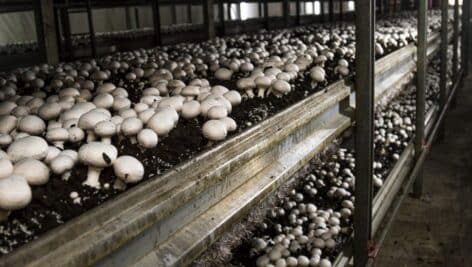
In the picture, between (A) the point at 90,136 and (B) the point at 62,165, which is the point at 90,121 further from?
(B) the point at 62,165

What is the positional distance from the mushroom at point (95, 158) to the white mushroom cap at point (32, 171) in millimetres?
84

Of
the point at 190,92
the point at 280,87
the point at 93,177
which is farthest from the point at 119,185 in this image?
the point at 280,87

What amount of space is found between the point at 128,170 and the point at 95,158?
2.9 inches

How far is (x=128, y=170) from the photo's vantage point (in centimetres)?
100

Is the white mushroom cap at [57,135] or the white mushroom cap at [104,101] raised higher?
the white mushroom cap at [104,101]

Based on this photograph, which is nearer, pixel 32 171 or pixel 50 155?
pixel 32 171

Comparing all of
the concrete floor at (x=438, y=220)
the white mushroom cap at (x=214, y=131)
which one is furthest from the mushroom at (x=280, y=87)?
the concrete floor at (x=438, y=220)

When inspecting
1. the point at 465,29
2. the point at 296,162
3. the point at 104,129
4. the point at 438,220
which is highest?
the point at 465,29

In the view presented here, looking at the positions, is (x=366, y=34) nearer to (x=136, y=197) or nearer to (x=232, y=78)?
(x=232, y=78)

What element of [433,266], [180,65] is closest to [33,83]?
[180,65]

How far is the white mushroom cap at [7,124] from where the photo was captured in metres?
1.26

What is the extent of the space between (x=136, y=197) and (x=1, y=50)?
179 inches

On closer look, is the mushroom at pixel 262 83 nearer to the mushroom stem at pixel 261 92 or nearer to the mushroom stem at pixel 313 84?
the mushroom stem at pixel 261 92

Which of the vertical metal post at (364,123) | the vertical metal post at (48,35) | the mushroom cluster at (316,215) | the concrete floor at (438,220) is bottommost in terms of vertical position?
the concrete floor at (438,220)
